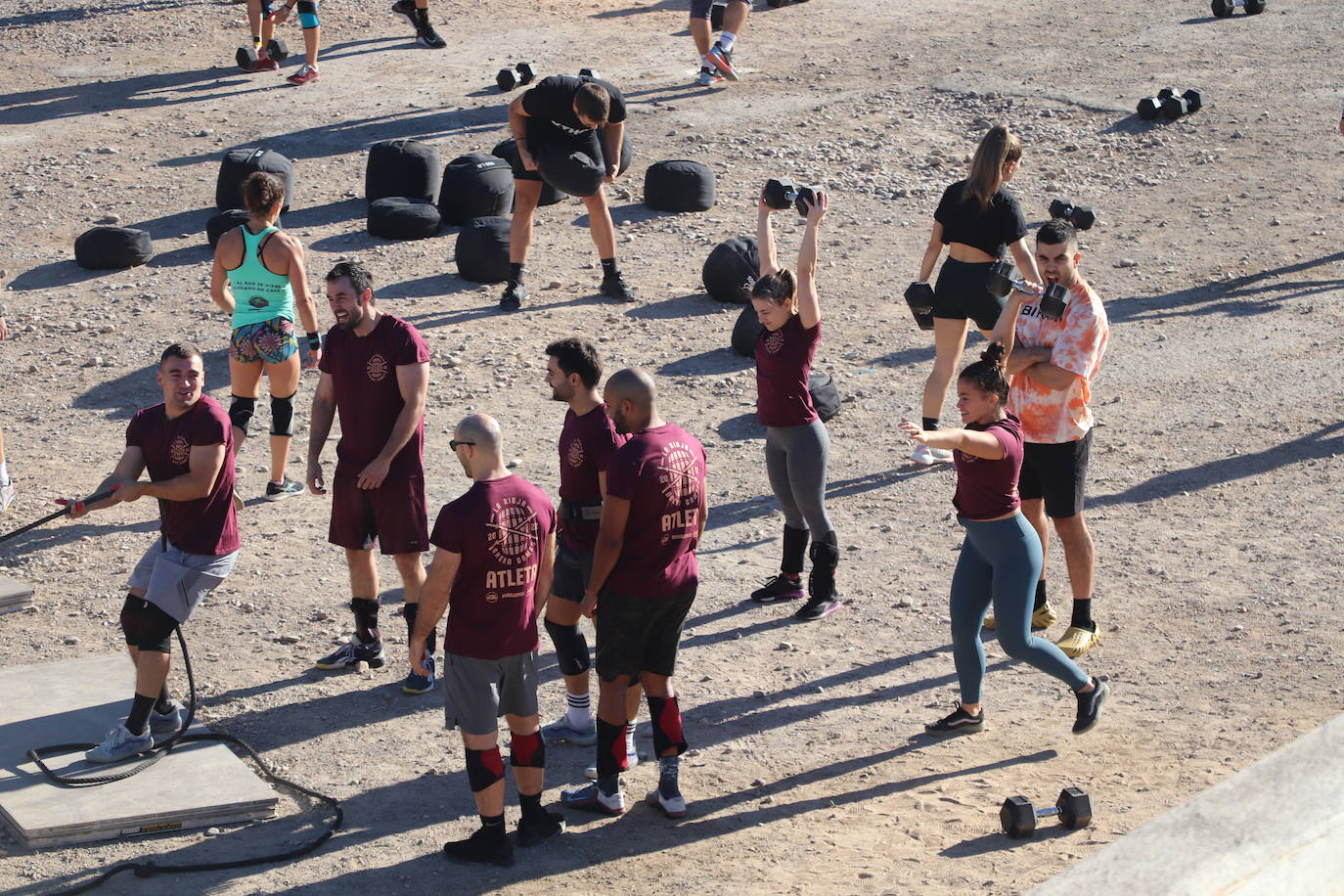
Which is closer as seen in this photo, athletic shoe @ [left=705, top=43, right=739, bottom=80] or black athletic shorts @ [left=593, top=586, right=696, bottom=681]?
black athletic shorts @ [left=593, top=586, right=696, bottom=681]

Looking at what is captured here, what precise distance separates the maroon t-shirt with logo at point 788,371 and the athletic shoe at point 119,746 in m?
3.33

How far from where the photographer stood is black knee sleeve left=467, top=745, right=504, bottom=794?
5.71m

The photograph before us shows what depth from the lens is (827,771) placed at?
6.63 metres

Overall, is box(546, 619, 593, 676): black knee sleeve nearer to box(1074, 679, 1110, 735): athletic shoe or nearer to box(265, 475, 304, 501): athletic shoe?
box(1074, 679, 1110, 735): athletic shoe

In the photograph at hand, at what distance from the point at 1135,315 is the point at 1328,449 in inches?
113

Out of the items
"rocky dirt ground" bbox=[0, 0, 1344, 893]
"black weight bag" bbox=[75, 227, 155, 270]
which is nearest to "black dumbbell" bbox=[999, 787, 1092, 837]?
"rocky dirt ground" bbox=[0, 0, 1344, 893]

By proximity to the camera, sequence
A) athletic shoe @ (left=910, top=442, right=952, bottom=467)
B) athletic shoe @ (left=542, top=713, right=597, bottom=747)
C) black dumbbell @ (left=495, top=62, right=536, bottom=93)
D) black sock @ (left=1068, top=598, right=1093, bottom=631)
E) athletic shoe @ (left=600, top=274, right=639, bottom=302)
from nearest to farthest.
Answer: athletic shoe @ (left=542, top=713, right=597, bottom=747) → black sock @ (left=1068, top=598, right=1093, bottom=631) → athletic shoe @ (left=910, top=442, right=952, bottom=467) → athletic shoe @ (left=600, top=274, right=639, bottom=302) → black dumbbell @ (left=495, top=62, right=536, bottom=93)

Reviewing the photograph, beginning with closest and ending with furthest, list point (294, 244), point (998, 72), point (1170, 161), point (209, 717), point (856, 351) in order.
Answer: point (209, 717)
point (294, 244)
point (856, 351)
point (1170, 161)
point (998, 72)

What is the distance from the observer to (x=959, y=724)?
6.87 meters

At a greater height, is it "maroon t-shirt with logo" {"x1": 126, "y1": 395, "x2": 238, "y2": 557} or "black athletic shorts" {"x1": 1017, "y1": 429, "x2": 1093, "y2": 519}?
"maroon t-shirt with logo" {"x1": 126, "y1": 395, "x2": 238, "y2": 557}

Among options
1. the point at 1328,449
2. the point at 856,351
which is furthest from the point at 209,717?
the point at 1328,449

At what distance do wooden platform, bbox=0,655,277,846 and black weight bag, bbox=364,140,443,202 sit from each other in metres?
7.81

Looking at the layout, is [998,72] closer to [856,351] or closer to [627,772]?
[856,351]

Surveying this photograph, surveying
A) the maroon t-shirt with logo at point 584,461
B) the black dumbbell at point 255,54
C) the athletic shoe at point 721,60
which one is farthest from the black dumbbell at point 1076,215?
the black dumbbell at point 255,54
